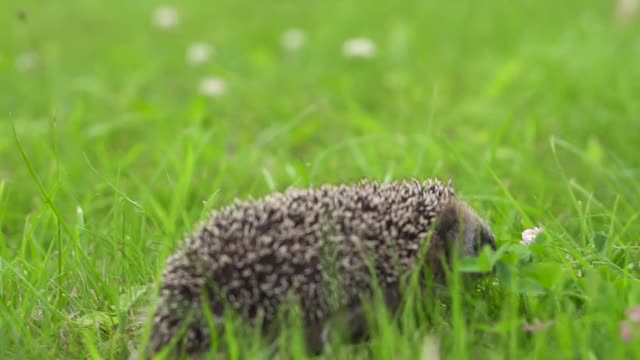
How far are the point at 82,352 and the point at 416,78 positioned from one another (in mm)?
5646

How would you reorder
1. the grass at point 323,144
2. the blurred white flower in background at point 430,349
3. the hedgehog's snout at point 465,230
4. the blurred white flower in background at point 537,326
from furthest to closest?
the hedgehog's snout at point 465,230 < the grass at point 323,144 < the blurred white flower in background at point 537,326 < the blurred white flower in background at point 430,349

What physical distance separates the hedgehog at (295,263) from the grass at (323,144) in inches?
6.1

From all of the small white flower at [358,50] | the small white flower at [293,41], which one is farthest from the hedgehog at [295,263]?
the small white flower at [293,41]

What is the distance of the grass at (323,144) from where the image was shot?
3600mm

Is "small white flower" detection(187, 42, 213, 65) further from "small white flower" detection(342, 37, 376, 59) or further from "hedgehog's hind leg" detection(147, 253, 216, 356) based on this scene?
"hedgehog's hind leg" detection(147, 253, 216, 356)

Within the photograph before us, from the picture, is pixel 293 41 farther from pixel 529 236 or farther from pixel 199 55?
pixel 529 236

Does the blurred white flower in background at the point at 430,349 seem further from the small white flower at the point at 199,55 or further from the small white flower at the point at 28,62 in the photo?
the small white flower at the point at 28,62

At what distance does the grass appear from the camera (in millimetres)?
3600

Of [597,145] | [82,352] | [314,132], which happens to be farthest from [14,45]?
[82,352]

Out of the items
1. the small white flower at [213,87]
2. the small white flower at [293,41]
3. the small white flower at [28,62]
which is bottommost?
the small white flower at [213,87]

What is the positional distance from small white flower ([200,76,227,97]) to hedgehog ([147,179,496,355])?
4300 millimetres

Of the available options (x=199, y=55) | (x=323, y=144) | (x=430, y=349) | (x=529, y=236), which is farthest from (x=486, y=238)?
(x=199, y=55)

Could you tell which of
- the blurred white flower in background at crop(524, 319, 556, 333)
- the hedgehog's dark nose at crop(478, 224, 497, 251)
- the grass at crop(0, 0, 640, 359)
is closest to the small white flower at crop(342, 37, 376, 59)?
the grass at crop(0, 0, 640, 359)

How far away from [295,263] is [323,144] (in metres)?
3.85
